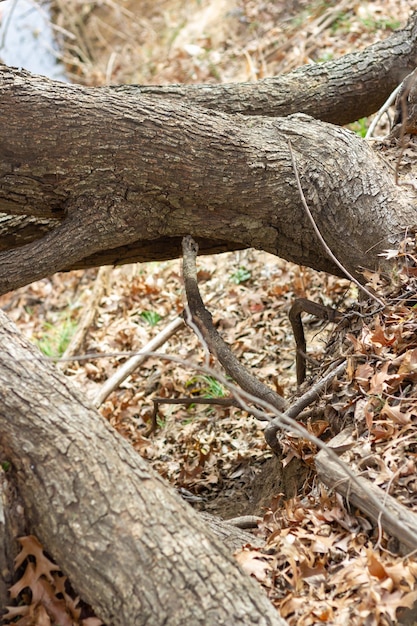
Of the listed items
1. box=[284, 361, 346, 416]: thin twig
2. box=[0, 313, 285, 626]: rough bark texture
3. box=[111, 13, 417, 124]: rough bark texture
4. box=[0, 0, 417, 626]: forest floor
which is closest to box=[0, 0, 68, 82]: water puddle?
box=[0, 0, 417, 626]: forest floor

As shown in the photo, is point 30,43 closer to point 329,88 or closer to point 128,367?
point 128,367

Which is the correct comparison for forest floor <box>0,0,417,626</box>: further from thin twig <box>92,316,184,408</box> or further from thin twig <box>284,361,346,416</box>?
thin twig <box>92,316,184,408</box>

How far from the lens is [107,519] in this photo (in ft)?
8.13

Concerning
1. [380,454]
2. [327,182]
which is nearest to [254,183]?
[327,182]

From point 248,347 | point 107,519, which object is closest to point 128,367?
point 248,347

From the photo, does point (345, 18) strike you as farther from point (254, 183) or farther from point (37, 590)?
point (37, 590)

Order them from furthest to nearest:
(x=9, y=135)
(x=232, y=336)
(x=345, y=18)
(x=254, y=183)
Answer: (x=345, y=18), (x=232, y=336), (x=254, y=183), (x=9, y=135)

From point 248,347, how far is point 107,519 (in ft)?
10.6

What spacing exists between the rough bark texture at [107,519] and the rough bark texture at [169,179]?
1.13 m

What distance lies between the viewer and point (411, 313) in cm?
346

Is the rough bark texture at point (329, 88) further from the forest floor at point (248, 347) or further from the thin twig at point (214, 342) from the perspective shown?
the forest floor at point (248, 347)

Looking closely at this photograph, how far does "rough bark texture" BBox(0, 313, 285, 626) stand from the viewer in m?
2.35

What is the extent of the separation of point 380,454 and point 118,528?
3.84 feet

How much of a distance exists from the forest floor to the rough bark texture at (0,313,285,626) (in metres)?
0.35
